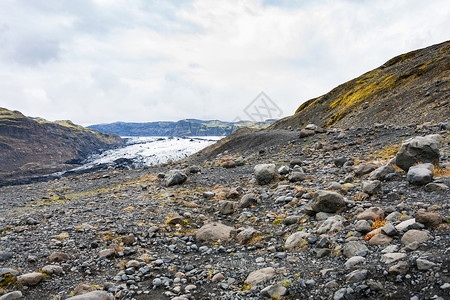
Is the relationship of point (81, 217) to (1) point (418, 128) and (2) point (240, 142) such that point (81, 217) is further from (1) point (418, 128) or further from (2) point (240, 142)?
(2) point (240, 142)

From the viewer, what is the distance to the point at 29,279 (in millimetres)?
6117

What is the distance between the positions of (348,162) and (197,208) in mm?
9461

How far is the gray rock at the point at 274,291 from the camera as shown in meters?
→ 5.08

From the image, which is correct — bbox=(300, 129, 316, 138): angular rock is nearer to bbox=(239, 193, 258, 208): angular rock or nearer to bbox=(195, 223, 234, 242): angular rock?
bbox=(239, 193, 258, 208): angular rock

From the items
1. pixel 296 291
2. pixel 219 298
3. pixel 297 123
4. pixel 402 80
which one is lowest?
pixel 219 298

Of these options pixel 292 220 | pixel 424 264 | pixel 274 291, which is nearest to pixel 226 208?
pixel 292 220

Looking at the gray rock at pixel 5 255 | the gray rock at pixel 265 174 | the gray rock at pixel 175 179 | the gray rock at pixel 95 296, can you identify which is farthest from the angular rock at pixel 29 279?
the gray rock at pixel 175 179

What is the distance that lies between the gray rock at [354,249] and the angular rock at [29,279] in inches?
314

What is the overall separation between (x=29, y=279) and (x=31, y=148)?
175m

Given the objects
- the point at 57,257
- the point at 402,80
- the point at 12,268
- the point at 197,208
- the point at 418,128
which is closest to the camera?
the point at 12,268

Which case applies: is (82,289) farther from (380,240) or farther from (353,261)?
(380,240)

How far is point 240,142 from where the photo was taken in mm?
37375

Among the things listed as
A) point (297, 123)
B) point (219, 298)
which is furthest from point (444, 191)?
point (297, 123)

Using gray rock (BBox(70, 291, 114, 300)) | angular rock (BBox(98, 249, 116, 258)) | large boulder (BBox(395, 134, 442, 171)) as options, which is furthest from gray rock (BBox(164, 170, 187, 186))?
large boulder (BBox(395, 134, 442, 171))
